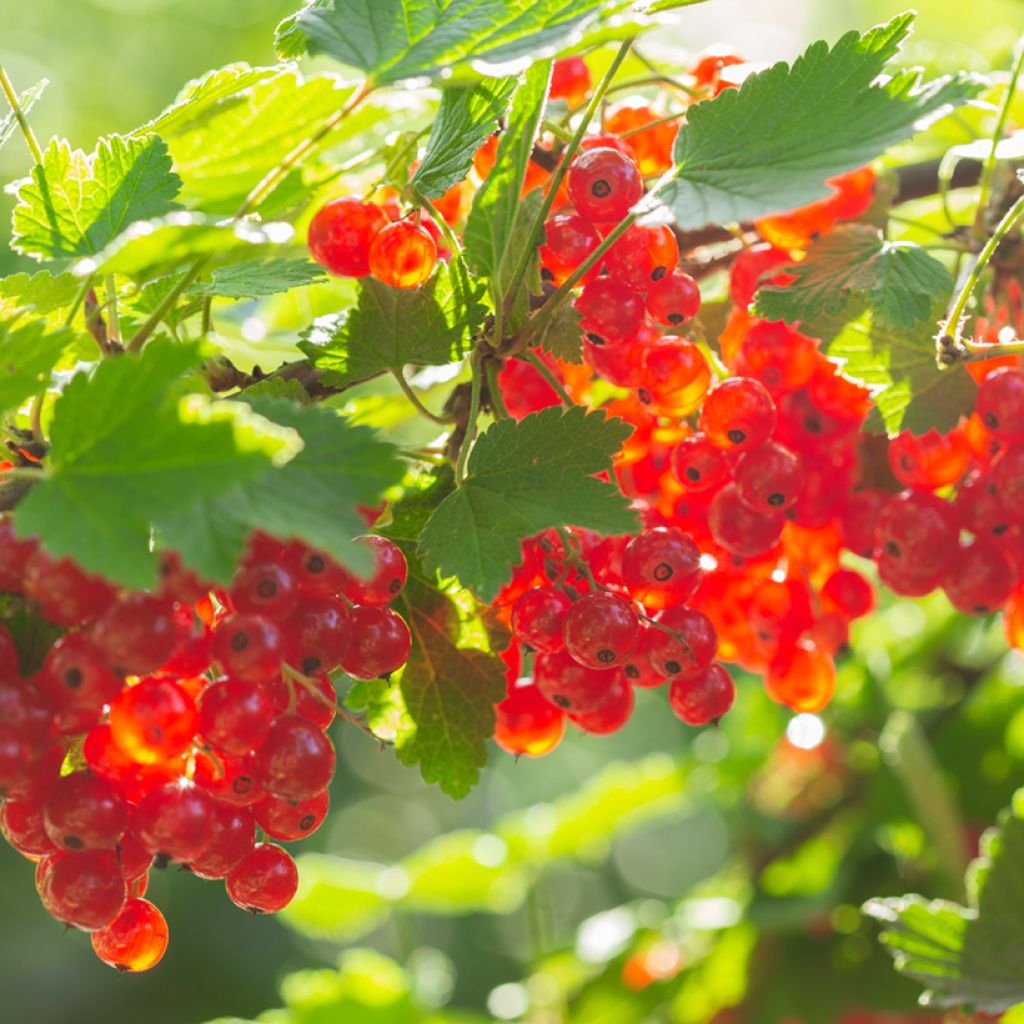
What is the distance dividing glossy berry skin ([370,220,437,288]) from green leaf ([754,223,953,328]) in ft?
1.22

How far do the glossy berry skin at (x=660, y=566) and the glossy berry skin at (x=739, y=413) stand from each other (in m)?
0.15

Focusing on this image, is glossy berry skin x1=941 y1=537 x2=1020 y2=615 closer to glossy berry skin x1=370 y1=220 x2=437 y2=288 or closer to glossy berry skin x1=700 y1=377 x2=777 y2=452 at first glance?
glossy berry skin x1=700 y1=377 x2=777 y2=452

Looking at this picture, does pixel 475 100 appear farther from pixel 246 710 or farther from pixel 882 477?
pixel 882 477

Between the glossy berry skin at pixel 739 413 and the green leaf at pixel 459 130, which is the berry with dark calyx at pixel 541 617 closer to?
the glossy berry skin at pixel 739 413

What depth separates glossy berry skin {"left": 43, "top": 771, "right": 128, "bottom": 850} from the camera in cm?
105

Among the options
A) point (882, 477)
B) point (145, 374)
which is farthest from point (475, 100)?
point (882, 477)

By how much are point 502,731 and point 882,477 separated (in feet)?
2.09

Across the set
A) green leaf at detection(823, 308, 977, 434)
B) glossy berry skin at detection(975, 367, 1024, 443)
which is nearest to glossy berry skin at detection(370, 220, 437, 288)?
green leaf at detection(823, 308, 977, 434)

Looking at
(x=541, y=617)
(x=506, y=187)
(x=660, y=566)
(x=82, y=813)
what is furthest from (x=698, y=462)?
(x=82, y=813)

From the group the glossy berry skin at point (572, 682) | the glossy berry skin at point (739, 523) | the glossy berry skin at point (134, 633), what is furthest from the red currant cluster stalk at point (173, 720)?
the glossy berry skin at point (739, 523)

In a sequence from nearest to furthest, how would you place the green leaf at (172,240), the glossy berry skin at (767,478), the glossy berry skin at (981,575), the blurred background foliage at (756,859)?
the green leaf at (172,240) < the glossy berry skin at (767,478) < the glossy berry skin at (981,575) < the blurred background foliage at (756,859)

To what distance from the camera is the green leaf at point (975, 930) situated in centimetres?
152

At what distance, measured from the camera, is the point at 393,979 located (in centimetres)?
220

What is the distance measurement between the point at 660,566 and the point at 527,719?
272 mm
